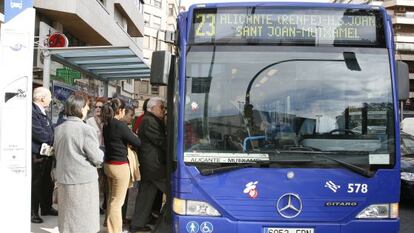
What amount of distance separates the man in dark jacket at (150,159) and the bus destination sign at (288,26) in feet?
6.15

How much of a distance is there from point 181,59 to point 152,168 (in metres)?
2.15

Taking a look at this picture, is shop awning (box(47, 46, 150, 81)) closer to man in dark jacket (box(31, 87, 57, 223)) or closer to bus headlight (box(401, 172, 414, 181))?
man in dark jacket (box(31, 87, 57, 223))

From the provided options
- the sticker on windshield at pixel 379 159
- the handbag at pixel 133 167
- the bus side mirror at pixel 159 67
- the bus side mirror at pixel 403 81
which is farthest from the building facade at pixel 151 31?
the sticker on windshield at pixel 379 159

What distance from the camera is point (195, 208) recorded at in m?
4.73

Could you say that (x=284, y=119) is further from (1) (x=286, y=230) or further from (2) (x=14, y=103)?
(2) (x=14, y=103)

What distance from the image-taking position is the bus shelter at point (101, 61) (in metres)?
10.0

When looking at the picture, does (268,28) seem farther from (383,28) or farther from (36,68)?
(36,68)

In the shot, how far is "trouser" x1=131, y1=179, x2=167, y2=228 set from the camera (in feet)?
22.0

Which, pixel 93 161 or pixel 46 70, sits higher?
pixel 46 70

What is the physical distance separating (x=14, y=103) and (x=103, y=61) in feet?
28.5

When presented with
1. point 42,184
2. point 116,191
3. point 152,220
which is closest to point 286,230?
point 116,191

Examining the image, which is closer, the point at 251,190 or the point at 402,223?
the point at 251,190

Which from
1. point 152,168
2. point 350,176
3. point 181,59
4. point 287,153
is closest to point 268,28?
point 181,59

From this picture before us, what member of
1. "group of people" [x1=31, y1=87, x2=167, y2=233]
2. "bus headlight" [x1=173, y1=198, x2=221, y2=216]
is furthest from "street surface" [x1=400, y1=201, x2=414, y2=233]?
"bus headlight" [x1=173, y1=198, x2=221, y2=216]
